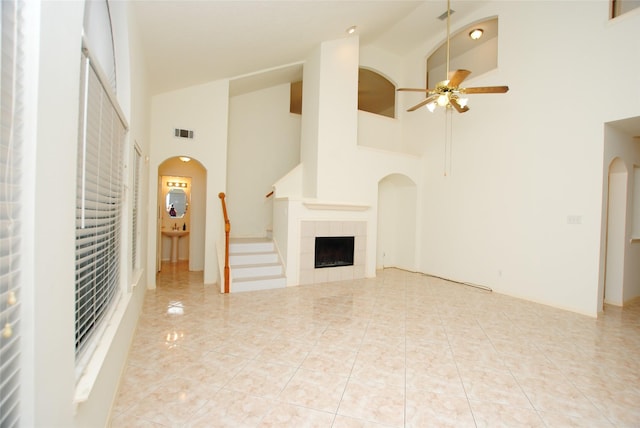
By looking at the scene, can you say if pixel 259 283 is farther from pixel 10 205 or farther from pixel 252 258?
pixel 10 205

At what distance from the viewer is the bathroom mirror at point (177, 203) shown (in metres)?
6.96

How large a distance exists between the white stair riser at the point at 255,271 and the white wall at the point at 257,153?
170 centimetres

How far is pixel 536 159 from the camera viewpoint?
4.69 meters

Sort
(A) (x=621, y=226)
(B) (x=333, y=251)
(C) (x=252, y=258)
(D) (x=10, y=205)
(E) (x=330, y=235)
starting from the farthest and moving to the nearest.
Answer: (B) (x=333, y=251), (E) (x=330, y=235), (C) (x=252, y=258), (A) (x=621, y=226), (D) (x=10, y=205)

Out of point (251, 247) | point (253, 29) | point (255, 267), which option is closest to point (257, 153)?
point (251, 247)

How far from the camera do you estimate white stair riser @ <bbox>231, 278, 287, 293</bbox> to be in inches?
194

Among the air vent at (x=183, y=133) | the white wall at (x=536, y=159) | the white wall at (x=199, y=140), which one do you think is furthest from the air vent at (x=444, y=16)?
the air vent at (x=183, y=133)

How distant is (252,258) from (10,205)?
482 cm

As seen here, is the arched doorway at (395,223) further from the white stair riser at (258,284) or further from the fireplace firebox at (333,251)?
the white stair riser at (258,284)

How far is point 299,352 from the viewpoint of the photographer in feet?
9.41

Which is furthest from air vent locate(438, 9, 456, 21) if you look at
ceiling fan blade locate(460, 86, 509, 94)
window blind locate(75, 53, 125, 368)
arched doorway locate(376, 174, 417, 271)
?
window blind locate(75, 53, 125, 368)

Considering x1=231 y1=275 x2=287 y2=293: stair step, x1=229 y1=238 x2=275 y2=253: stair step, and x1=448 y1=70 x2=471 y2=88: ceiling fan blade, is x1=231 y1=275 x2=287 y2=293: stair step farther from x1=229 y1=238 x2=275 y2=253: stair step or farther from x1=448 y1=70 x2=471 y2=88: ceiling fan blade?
x1=448 y1=70 x2=471 y2=88: ceiling fan blade

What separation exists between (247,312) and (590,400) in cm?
353

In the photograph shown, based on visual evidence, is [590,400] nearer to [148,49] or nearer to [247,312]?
[247,312]
